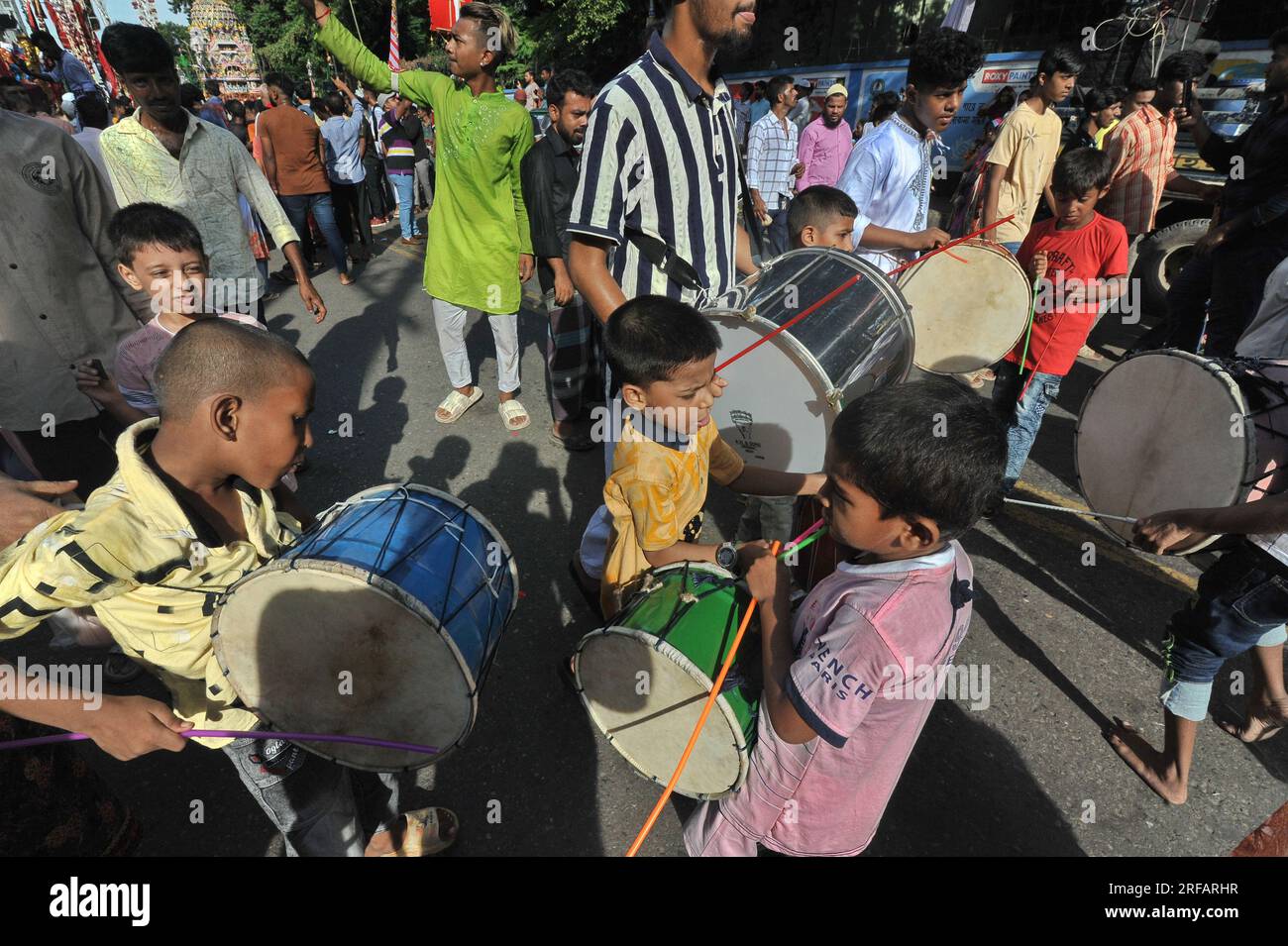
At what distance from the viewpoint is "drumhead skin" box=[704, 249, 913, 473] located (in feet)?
7.91

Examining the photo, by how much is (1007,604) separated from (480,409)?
374 centimetres

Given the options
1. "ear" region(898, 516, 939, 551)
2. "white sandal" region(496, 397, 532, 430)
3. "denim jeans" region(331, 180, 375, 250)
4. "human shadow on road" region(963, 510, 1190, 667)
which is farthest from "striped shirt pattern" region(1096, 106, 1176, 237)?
"denim jeans" region(331, 180, 375, 250)

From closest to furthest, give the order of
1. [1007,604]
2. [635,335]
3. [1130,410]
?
[635,335]
[1130,410]
[1007,604]

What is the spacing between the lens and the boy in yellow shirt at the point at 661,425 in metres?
2.00

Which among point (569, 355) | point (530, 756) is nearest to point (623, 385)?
point (530, 756)

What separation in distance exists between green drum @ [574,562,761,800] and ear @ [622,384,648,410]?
0.54 m

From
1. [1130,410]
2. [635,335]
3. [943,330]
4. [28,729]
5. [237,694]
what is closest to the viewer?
[28,729]

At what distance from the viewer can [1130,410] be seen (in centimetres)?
240

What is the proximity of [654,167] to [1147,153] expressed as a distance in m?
5.95

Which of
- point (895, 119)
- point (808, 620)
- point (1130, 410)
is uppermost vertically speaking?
point (895, 119)

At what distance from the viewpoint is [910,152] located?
12.4 ft

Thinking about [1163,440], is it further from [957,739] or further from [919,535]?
[919,535]

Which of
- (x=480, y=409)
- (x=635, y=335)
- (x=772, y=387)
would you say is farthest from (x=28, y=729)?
(x=480, y=409)

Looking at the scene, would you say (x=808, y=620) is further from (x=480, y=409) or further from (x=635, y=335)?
(x=480, y=409)
